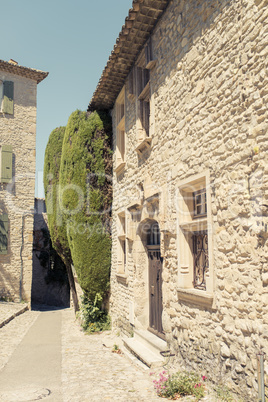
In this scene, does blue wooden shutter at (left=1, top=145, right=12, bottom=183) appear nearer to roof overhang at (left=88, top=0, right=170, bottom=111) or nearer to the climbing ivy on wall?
the climbing ivy on wall

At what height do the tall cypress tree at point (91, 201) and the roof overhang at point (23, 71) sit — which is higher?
the roof overhang at point (23, 71)

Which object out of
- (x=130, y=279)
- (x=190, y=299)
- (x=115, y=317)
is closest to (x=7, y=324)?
A: (x=115, y=317)

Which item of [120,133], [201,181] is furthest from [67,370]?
[120,133]

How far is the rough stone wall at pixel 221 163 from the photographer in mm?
3334

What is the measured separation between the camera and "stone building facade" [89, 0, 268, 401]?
11.1ft

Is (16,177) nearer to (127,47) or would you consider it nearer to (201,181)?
(127,47)

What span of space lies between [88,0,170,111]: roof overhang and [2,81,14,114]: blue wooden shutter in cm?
594

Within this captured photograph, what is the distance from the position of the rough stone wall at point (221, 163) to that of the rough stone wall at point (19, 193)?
924cm

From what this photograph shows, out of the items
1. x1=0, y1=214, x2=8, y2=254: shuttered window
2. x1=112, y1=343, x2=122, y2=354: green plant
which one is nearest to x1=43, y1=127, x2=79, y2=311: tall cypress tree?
x1=0, y1=214, x2=8, y2=254: shuttered window

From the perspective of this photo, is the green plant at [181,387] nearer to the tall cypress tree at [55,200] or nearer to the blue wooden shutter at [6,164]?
the tall cypress tree at [55,200]

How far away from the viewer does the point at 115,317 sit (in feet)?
26.8

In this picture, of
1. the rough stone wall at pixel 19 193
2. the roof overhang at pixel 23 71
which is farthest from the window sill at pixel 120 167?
the roof overhang at pixel 23 71

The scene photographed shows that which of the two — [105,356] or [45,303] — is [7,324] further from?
[45,303]

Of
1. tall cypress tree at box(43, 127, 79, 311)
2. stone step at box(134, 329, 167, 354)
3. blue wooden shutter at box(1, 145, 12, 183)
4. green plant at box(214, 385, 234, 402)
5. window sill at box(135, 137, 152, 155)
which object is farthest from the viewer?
blue wooden shutter at box(1, 145, 12, 183)
